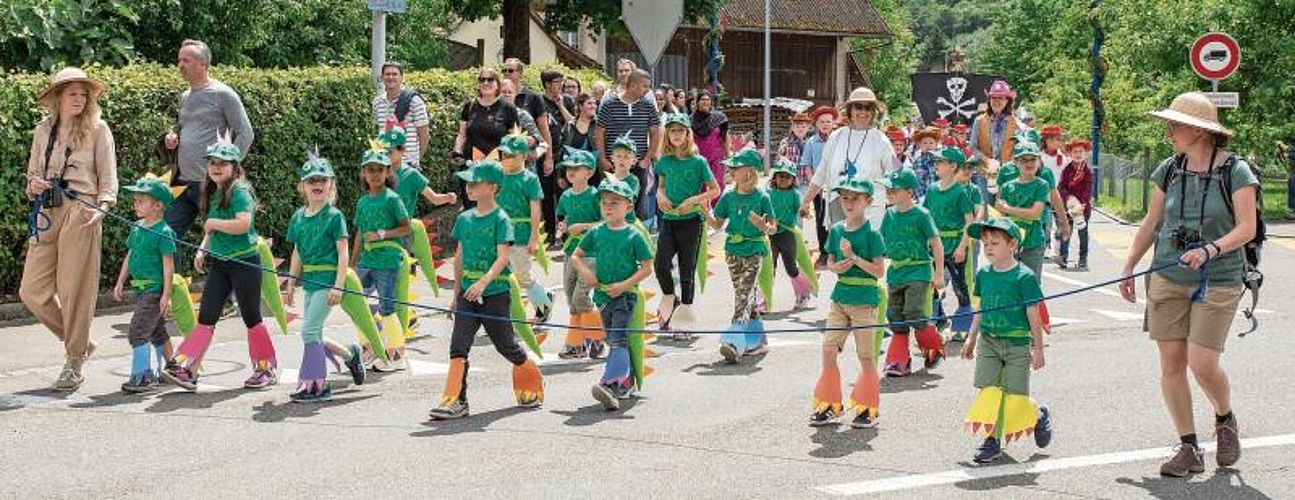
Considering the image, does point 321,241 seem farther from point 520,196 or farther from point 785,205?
point 785,205

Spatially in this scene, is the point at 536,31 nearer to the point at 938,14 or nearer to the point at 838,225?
the point at 838,225

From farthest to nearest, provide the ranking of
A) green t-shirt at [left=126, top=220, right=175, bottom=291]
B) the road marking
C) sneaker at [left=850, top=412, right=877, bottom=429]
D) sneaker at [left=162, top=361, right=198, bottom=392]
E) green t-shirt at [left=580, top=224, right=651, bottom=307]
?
green t-shirt at [left=126, top=220, right=175, bottom=291], sneaker at [left=162, top=361, right=198, bottom=392], green t-shirt at [left=580, top=224, right=651, bottom=307], sneaker at [left=850, top=412, right=877, bottom=429], the road marking

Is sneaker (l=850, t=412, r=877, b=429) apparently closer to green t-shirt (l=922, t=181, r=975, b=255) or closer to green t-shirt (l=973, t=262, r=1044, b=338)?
green t-shirt (l=973, t=262, r=1044, b=338)

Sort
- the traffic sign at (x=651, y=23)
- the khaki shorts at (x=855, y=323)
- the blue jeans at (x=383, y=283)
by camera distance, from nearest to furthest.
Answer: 1. the khaki shorts at (x=855, y=323)
2. the blue jeans at (x=383, y=283)
3. the traffic sign at (x=651, y=23)

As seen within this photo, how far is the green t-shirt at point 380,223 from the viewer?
1193 centimetres

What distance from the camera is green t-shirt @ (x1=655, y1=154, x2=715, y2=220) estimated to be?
43.5ft

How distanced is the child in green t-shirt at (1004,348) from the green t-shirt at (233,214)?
418 centimetres

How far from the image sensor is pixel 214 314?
11.2 meters

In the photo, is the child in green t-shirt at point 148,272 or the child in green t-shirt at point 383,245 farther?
the child in green t-shirt at point 383,245

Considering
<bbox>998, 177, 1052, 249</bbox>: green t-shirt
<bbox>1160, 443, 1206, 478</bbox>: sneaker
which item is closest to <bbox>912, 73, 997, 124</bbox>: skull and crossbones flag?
<bbox>998, 177, 1052, 249</bbox>: green t-shirt

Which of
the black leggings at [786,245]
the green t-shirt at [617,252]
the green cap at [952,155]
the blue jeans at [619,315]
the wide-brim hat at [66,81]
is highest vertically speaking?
the wide-brim hat at [66,81]

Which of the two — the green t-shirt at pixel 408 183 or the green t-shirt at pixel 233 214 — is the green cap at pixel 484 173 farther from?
the green t-shirt at pixel 408 183

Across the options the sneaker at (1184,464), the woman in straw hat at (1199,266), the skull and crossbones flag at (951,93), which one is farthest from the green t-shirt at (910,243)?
the skull and crossbones flag at (951,93)

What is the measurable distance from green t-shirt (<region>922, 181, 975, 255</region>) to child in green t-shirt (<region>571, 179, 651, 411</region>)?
2770 millimetres
